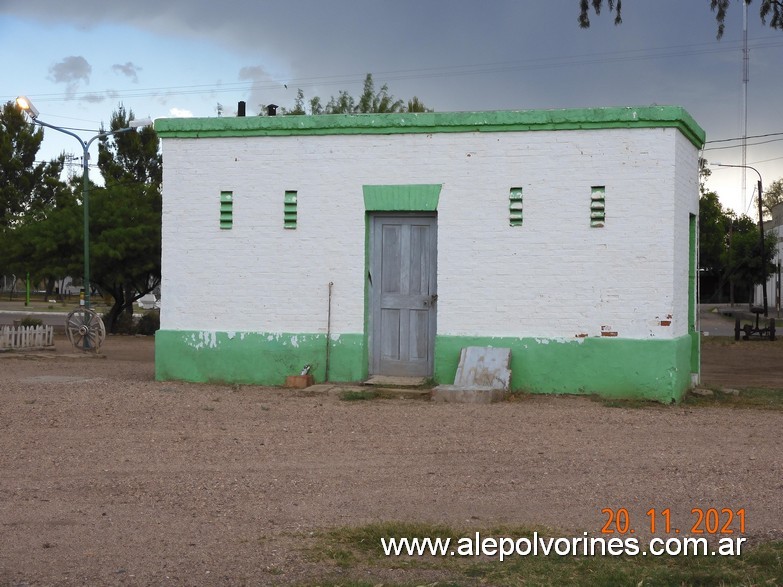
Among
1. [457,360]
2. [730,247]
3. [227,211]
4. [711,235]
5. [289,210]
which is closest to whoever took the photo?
[457,360]

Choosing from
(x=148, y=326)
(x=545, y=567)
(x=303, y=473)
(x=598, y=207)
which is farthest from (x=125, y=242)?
(x=545, y=567)

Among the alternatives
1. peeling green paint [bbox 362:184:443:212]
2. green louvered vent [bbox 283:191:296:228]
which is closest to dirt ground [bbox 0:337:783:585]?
green louvered vent [bbox 283:191:296:228]

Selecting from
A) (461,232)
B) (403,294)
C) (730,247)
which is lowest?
(403,294)

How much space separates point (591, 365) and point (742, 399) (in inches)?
91.6

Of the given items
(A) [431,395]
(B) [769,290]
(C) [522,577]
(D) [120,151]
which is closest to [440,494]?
(C) [522,577]

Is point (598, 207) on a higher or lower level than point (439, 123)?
lower

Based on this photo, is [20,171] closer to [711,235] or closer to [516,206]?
[516,206]

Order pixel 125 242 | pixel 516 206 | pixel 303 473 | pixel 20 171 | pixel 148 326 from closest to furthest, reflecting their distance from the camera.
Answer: pixel 303 473
pixel 516 206
pixel 125 242
pixel 148 326
pixel 20 171

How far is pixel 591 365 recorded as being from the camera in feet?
42.8

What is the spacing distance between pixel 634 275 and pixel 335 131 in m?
4.59

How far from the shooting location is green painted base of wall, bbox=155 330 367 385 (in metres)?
14.0

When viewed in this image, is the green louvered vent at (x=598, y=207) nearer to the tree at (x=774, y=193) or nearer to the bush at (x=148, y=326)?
the bush at (x=148, y=326)

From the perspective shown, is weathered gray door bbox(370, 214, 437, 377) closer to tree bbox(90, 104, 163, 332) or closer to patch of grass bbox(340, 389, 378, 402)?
patch of grass bbox(340, 389, 378, 402)

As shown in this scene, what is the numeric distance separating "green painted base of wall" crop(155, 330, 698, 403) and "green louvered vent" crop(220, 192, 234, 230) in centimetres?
160
